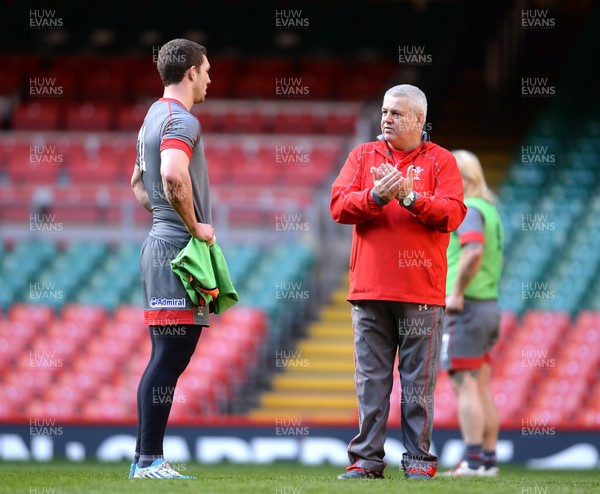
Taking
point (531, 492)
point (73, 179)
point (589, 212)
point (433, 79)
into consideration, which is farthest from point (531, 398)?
point (433, 79)

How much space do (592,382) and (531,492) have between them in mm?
5689

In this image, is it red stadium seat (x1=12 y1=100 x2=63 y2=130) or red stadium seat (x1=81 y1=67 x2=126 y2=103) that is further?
red stadium seat (x1=81 y1=67 x2=126 y2=103)

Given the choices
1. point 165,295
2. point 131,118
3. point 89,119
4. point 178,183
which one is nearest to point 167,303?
point 165,295

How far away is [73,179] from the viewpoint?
1493 centimetres

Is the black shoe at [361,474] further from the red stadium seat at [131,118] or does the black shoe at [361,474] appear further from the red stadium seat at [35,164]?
the red stadium seat at [131,118]

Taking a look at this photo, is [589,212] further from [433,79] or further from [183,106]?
[183,106]

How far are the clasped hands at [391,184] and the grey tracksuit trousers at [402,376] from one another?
0.51 meters

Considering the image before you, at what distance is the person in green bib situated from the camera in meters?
7.26

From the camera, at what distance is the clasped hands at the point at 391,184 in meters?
5.46

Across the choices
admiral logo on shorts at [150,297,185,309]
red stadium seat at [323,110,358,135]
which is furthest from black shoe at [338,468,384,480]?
red stadium seat at [323,110,358,135]

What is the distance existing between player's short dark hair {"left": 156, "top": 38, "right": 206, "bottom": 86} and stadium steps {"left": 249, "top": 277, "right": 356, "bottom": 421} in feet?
20.0

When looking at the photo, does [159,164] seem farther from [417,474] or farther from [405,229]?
[417,474]

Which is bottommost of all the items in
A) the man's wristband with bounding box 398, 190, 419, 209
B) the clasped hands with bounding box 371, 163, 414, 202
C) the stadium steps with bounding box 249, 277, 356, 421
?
the stadium steps with bounding box 249, 277, 356, 421

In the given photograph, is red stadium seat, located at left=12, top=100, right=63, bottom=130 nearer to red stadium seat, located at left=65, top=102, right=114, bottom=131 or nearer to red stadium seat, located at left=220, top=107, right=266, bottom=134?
red stadium seat, located at left=65, top=102, right=114, bottom=131
